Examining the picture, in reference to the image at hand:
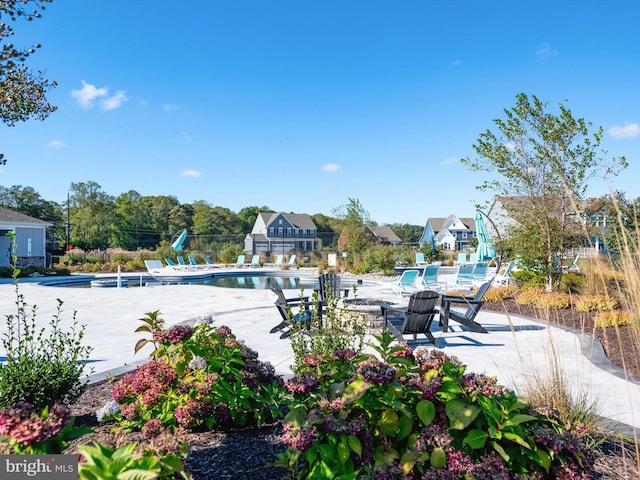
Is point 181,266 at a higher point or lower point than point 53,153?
lower

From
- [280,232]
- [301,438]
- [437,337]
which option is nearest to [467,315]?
[437,337]

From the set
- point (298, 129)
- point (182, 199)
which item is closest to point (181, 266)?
point (298, 129)

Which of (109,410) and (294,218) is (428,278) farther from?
(294,218)

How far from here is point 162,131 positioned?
2652 centimetres

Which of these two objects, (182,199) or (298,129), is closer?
(298,129)

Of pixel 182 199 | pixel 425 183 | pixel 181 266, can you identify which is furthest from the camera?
pixel 182 199

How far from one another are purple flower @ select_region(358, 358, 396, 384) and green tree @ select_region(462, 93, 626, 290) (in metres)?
9.16

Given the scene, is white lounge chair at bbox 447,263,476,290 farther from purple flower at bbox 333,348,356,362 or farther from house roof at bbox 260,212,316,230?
house roof at bbox 260,212,316,230

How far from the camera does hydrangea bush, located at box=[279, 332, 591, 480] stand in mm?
1675

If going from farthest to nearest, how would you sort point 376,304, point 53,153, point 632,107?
point 53,153, point 632,107, point 376,304

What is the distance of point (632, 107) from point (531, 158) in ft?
11.9

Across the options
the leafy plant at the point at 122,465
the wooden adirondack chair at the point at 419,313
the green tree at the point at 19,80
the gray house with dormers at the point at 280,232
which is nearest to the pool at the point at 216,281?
the wooden adirondack chair at the point at 419,313

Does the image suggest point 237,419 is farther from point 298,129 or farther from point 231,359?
point 298,129

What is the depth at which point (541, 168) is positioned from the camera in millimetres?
9758
